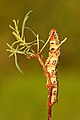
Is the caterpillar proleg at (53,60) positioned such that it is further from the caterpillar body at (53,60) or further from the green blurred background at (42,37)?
the green blurred background at (42,37)

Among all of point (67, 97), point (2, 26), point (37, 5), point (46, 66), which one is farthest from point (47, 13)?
point (46, 66)

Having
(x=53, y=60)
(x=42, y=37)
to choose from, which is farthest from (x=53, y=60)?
(x=42, y=37)

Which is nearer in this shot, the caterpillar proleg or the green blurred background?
the caterpillar proleg

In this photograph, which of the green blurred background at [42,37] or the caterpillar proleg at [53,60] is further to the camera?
the green blurred background at [42,37]

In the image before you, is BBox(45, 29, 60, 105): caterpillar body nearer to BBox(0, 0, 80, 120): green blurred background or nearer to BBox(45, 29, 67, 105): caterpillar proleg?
BBox(45, 29, 67, 105): caterpillar proleg

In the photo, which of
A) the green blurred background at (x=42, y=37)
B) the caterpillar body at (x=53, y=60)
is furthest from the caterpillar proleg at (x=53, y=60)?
the green blurred background at (x=42, y=37)

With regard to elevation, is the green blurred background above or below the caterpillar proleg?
above

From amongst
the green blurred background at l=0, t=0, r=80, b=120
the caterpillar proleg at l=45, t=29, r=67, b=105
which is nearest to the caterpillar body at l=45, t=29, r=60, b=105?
the caterpillar proleg at l=45, t=29, r=67, b=105

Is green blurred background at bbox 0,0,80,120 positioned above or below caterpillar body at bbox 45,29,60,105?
above

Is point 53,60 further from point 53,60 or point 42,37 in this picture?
point 42,37

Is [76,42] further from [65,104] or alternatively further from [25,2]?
[65,104]

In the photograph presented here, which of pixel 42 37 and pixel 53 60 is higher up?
pixel 42 37
